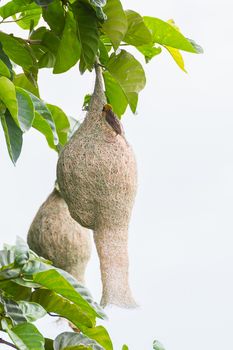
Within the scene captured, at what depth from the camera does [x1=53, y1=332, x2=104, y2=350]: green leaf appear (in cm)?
161

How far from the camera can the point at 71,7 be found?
5.69 feet

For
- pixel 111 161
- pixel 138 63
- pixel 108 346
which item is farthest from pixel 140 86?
pixel 108 346

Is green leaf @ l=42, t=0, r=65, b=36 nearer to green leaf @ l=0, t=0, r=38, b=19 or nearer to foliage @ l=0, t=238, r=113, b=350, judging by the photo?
green leaf @ l=0, t=0, r=38, b=19

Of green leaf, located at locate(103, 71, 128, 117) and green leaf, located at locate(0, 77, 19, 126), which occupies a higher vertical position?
green leaf, located at locate(0, 77, 19, 126)

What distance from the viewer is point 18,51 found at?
1.95 meters

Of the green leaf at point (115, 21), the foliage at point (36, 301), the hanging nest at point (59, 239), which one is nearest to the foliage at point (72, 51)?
the green leaf at point (115, 21)

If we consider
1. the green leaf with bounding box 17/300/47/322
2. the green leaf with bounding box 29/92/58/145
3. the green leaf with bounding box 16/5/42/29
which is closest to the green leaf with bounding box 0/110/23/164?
the green leaf with bounding box 29/92/58/145

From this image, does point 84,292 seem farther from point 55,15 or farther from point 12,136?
point 55,15

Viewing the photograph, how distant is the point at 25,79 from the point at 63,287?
27.7 inches

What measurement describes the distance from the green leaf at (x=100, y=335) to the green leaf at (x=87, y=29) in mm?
498

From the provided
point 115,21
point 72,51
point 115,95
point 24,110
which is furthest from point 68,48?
point 24,110

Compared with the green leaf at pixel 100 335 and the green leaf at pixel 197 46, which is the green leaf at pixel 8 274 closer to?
the green leaf at pixel 100 335

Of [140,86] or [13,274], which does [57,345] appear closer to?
[13,274]

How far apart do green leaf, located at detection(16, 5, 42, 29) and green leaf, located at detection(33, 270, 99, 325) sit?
0.82 meters
